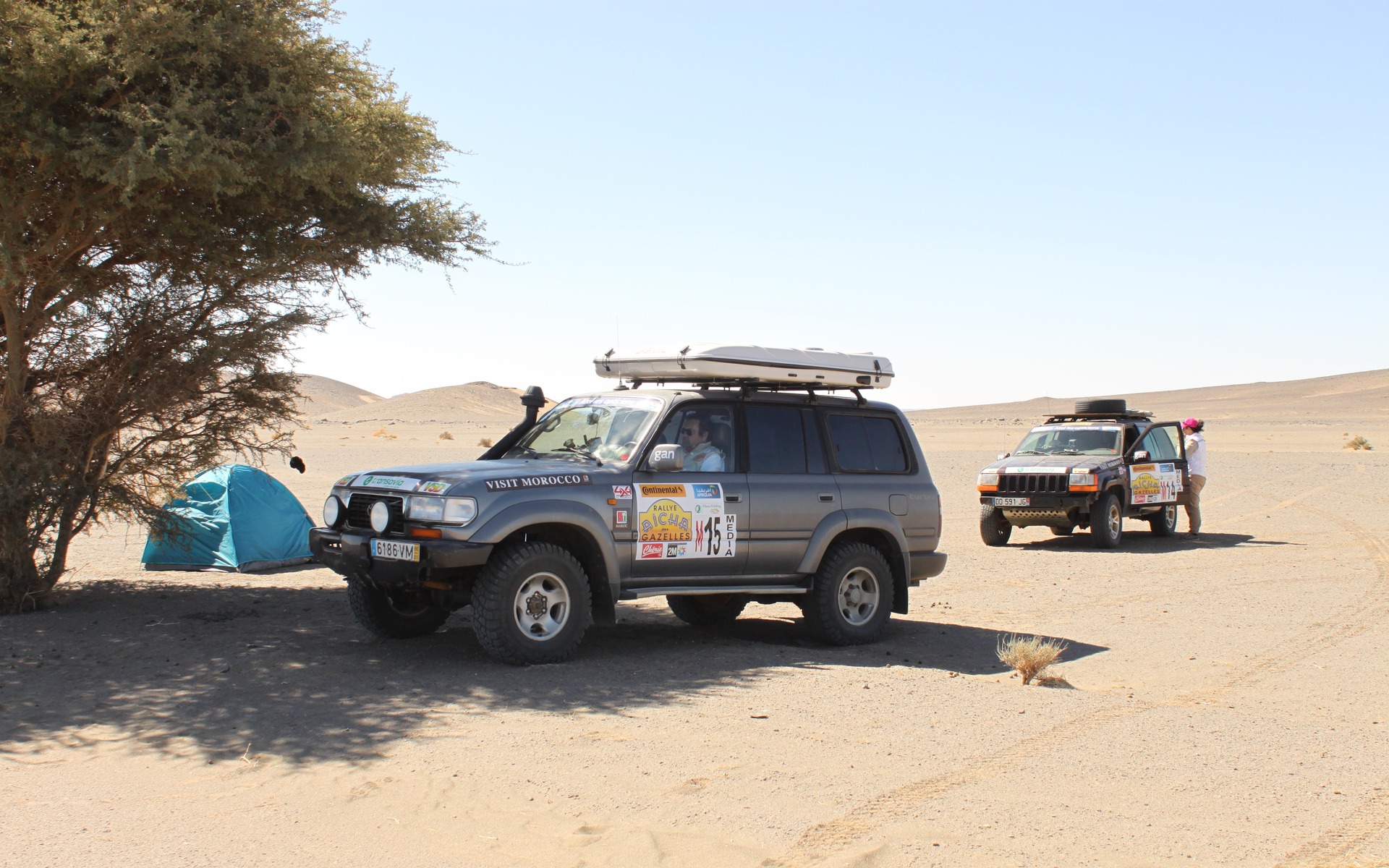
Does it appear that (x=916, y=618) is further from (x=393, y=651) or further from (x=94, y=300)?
(x=94, y=300)

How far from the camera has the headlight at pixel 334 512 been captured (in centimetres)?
866

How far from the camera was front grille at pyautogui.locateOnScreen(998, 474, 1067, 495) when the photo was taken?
17766 mm

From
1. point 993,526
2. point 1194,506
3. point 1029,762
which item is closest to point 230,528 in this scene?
point 1029,762

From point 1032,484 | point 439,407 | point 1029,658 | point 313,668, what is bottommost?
point 1029,658

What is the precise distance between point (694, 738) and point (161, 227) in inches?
256

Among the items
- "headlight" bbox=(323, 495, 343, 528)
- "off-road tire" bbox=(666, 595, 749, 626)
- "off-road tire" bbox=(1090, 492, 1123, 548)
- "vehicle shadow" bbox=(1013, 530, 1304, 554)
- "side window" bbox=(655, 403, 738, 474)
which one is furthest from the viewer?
"vehicle shadow" bbox=(1013, 530, 1304, 554)

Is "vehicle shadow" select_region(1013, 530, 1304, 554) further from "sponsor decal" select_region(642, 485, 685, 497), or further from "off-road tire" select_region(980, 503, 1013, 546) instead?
"sponsor decal" select_region(642, 485, 685, 497)

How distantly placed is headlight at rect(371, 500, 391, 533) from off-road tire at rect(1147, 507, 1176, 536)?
1488 centimetres

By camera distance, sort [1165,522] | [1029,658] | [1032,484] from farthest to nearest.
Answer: [1165,522]
[1032,484]
[1029,658]

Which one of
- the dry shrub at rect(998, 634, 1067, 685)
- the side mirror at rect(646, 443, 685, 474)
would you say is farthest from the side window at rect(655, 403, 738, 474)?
the dry shrub at rect(998, 634, 1067, 685)

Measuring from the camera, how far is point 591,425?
372 inches

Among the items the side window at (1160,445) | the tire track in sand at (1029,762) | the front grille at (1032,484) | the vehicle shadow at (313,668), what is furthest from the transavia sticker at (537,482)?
the side window at (1160,445)

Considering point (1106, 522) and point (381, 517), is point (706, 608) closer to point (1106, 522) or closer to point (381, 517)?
point (381, 517)

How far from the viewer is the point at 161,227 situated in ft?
32.6
